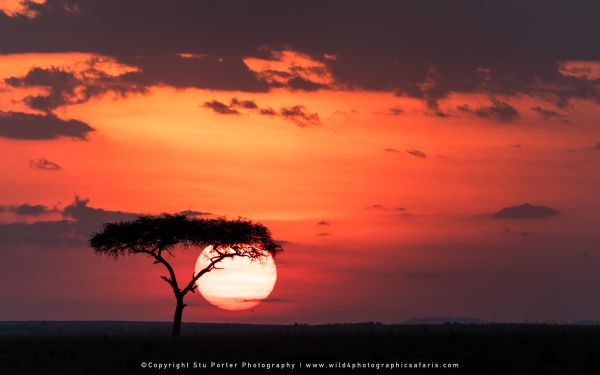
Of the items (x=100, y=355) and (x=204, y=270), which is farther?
(x=204, y=270)

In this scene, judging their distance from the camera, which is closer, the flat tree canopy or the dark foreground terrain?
the dark foreground terrain

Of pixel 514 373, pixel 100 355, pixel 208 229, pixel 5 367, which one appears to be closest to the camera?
pixel 514 373

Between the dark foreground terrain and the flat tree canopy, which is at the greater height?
the flat tree canopy

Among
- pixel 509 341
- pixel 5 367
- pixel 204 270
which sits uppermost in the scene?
pixel 204 270

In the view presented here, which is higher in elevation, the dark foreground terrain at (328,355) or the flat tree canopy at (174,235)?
the flat tree canopy at (174,235)

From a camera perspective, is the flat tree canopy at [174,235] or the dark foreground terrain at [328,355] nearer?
the dark foreground terrain at [328,355]

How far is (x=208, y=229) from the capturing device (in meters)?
91.4

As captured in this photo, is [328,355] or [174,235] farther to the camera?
[174,235]

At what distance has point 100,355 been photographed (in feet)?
218

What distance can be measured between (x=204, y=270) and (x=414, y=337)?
25.2m

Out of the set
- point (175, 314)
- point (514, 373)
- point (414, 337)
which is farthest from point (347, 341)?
point (175, 314)

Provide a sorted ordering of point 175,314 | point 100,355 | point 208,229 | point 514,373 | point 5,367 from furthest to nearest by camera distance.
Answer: point 208,229, point 175,314, point 100,355, point 5,367, point 514,373

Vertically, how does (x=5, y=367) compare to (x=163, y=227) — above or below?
below

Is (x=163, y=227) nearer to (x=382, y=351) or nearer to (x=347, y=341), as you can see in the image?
(x=347, y=341)
